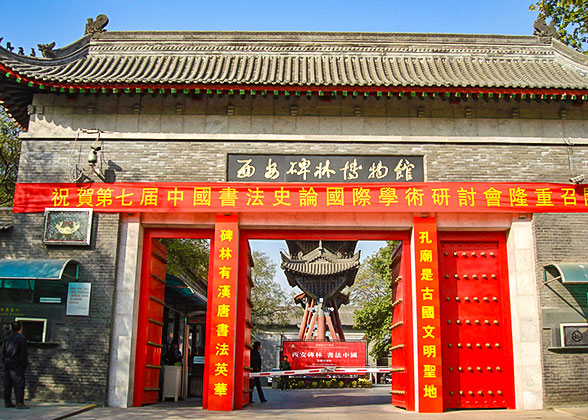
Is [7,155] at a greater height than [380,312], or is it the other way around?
[7,155]

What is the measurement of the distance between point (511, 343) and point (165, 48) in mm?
8704

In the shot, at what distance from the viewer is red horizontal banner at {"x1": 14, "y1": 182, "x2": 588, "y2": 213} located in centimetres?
1009

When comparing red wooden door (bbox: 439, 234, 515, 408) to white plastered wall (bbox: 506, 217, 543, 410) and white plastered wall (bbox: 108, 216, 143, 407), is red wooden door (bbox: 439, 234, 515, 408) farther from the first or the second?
white plastered wall (bbox: 108, 216, 143, 407)

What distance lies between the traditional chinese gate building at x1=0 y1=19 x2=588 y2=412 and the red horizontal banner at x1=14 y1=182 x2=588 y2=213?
24 millimetres

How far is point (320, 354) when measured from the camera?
21.2 m

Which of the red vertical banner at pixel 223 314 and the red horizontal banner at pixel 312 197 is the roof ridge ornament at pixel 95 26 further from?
the red vertical banner at pixel 223 314

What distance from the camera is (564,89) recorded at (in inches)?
393

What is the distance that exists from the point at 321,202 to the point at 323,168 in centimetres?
69

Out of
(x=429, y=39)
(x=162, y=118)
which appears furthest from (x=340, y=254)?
(x=162, y=118)

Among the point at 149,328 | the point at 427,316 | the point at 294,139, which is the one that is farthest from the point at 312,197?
the point at 149,328

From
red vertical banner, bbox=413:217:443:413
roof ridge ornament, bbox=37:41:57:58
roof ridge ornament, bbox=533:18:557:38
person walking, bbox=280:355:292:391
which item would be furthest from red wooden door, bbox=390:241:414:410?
person walking, bbox=280:355:292:391

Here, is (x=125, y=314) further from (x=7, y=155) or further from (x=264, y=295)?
(x=264, y=295)

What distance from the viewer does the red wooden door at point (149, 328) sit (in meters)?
9.89

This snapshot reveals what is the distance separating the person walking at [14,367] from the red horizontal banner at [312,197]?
8.40 feet
